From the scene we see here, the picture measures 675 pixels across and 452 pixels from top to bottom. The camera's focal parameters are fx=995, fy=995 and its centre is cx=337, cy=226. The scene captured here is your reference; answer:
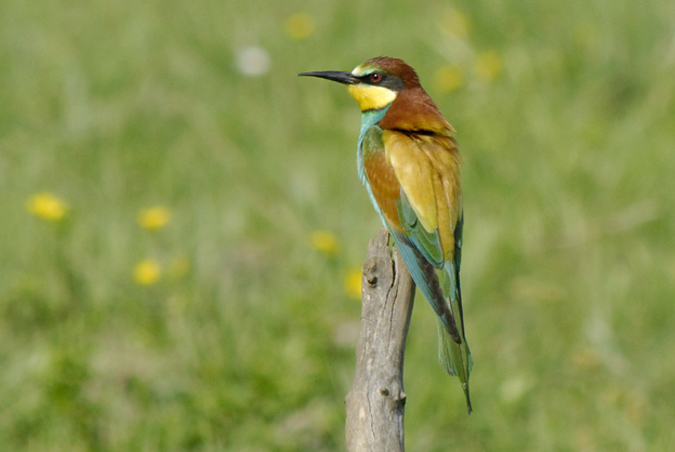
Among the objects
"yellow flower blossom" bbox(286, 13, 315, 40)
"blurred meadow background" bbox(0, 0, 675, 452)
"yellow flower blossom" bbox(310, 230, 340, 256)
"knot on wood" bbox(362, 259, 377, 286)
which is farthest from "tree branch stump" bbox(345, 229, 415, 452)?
"yellow flower blossom" bbox(286, 13, 315, 40)

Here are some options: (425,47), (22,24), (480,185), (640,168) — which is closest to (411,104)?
(480,185)

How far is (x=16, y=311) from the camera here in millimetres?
3541

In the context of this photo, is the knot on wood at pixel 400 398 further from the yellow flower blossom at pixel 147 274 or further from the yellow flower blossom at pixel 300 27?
the yellow flower blossom at pixel 300 27

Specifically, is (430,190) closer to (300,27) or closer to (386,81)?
(386,81)

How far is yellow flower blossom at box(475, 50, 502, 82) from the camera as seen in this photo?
5.13m

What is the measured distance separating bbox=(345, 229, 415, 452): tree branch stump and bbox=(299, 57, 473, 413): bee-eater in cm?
13

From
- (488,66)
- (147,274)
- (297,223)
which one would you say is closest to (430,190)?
(147,274)

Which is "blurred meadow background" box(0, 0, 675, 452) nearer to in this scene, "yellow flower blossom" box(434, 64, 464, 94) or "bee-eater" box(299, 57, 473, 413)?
"yellow flower blossom" box(434, 64, 464, 94)

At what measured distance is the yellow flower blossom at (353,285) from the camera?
3.56 m

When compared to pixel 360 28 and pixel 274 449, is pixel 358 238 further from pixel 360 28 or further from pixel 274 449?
pixel 360 28

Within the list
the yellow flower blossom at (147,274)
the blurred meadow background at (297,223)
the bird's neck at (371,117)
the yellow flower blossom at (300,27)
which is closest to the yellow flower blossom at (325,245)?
the blurred meadow background at (297,223)

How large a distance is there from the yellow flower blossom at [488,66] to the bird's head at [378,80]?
2504 mm

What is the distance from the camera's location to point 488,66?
519 cm

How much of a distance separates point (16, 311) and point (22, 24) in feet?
8.36
